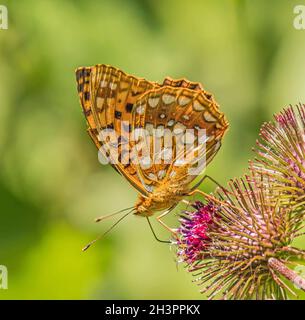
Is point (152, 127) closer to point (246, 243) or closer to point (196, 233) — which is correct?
→ point (196, 233)

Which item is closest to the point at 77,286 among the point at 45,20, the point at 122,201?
the point at 122,201

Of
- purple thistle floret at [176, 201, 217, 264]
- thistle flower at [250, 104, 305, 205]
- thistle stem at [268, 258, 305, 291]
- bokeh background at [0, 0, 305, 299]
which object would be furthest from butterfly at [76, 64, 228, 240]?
bokeh background at [0, 0, 305, 299]

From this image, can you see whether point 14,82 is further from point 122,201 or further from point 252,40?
point 252,40

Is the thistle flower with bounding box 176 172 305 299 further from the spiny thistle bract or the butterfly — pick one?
the butterfly

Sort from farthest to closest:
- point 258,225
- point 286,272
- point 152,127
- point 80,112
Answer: point 80,112 < point 152,127 < point 258,225 < point 286,272

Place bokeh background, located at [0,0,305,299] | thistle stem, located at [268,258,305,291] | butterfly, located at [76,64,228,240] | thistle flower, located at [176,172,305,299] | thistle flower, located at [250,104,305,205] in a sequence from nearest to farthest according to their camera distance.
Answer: thistle stem, located at [268,258,305,291] < thistle flower, located at [176,172,305,299] < thistle flower, located at [250,104,305,205] < butterfly, located at [76,64,228,240] < bokeh background, located at [0,0,305,299]

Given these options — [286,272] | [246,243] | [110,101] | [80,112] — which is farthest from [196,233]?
[80,112]
